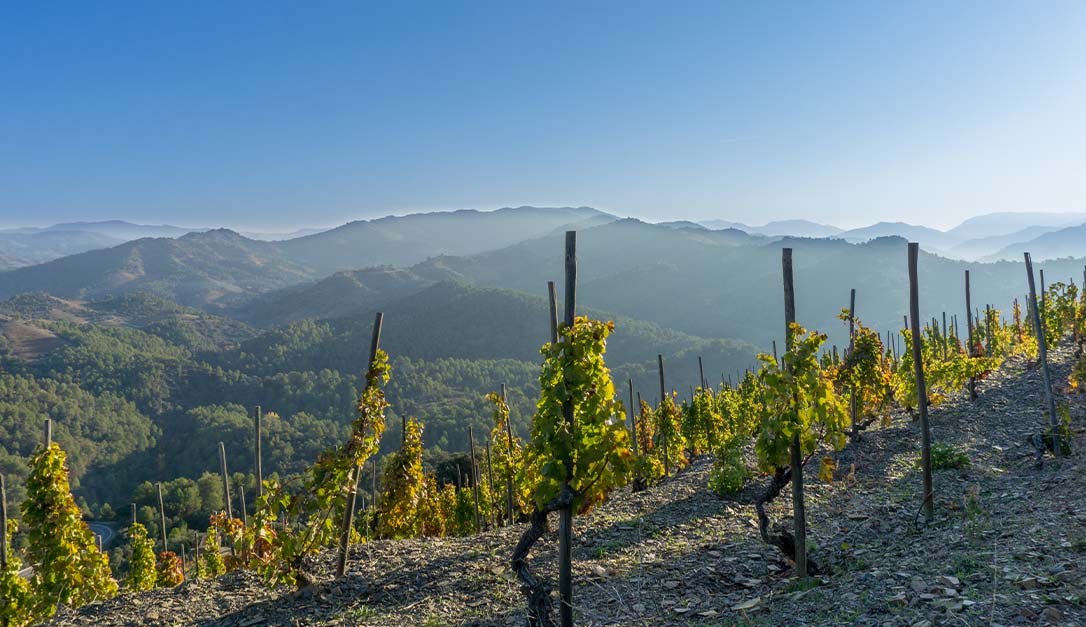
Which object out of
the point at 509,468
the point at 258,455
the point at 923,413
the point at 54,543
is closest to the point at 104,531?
the point at 54,543

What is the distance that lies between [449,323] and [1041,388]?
183585mm

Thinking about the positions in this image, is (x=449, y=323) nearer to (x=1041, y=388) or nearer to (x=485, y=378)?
(x=485, y=378)

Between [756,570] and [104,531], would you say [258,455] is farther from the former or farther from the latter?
[104,531]

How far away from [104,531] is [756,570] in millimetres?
84362

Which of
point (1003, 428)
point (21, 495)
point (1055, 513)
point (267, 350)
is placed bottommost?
point (21, 495)

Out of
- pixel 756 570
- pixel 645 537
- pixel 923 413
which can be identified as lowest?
pixel 645 537

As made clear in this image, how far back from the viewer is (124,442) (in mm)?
111562

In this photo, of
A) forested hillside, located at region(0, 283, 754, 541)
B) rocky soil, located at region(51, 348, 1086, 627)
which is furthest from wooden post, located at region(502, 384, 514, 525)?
forested hillside, located at region(0, 283, 754, 541)

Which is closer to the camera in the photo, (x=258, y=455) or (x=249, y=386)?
(x=258, y=455)

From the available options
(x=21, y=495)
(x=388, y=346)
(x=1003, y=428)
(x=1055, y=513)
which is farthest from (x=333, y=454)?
(x=388, y=346)

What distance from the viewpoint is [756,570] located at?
725 cm

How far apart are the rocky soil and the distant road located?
69.7 m

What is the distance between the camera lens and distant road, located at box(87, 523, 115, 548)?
61719 millimetres

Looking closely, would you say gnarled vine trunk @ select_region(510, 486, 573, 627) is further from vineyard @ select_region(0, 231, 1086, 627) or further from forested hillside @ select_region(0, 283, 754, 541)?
forested hillside @ select_region(0, 283, 754, 541)
